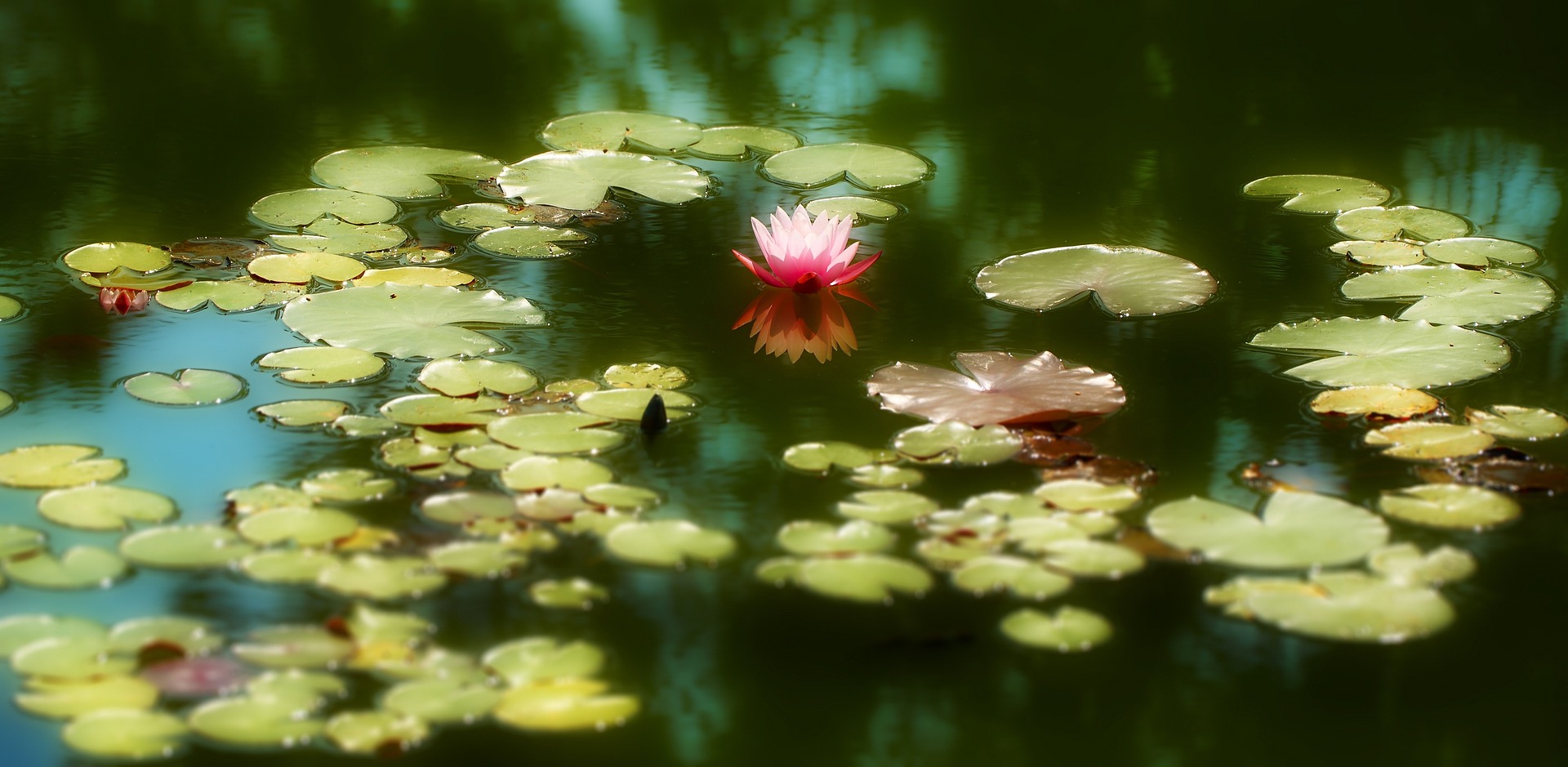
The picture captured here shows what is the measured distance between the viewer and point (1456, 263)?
2.12 m

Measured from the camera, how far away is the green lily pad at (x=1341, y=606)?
51.7 inches

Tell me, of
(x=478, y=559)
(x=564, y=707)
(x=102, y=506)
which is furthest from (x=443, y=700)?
(x=102, y=506)

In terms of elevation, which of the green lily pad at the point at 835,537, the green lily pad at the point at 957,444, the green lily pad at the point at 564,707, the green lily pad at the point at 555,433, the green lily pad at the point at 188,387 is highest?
the green lily pad at the point at 188,387

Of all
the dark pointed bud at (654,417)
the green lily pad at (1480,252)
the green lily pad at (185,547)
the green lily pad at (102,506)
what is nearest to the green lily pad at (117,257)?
the green lily pad at (102,506)

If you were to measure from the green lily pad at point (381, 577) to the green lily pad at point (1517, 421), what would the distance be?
44.9 inches

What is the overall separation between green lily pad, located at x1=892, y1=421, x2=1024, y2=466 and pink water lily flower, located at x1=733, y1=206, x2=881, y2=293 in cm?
37

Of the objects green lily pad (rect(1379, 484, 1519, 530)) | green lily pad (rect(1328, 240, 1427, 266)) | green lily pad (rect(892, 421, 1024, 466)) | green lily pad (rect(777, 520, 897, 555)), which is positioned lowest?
green lily pad (rect(1379, 484, 1519, 530))

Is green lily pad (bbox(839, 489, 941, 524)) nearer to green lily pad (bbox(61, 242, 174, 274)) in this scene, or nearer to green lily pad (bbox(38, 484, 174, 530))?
green lily pad (bbox(38, 484, 174, 530))

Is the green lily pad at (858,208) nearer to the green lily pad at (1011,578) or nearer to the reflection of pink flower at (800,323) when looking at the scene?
the reflection of pink flower at (800,323)

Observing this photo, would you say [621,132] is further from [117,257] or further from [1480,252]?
[1480,252]

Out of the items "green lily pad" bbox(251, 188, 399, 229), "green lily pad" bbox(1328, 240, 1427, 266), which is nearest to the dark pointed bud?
"green lily pad" bbox(251, 188, 399, 229)

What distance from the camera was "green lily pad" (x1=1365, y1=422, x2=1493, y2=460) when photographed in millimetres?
1598

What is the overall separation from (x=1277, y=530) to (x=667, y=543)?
591mm

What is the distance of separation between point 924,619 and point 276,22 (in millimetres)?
2397
